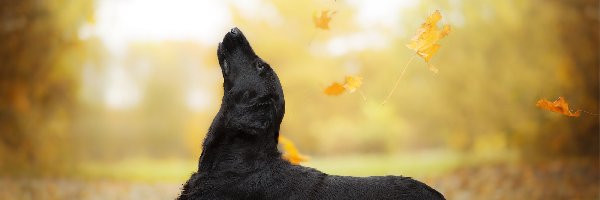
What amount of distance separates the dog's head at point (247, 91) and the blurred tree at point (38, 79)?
13.9 ft

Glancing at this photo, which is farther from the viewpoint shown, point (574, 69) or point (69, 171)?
point (69, 171)

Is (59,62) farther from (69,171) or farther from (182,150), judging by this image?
(182,150)

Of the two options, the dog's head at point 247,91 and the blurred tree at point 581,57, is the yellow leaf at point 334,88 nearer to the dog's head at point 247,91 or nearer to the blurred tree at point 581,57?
the dog's head at point 247,91

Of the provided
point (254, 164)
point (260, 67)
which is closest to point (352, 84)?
point (260, 67)

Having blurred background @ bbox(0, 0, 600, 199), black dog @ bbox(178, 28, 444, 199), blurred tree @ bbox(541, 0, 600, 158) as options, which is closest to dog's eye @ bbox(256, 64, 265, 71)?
black dog @ bbox(178, 28, 444, 199)

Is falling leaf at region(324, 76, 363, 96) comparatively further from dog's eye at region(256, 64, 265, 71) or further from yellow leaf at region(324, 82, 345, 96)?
dog's eye at region(256, 64, 265, 71)

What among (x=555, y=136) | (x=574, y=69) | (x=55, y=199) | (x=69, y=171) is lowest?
(x=55, y=199)

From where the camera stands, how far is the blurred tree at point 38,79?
226 inches

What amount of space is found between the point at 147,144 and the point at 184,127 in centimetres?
45

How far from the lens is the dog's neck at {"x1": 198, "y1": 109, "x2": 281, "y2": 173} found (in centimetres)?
174

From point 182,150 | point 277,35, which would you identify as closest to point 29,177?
point 182,150

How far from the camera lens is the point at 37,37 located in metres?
5.82

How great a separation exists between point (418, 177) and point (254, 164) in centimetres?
431

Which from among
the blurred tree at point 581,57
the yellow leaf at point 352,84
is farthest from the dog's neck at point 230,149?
the blurred tree at point 581,57
